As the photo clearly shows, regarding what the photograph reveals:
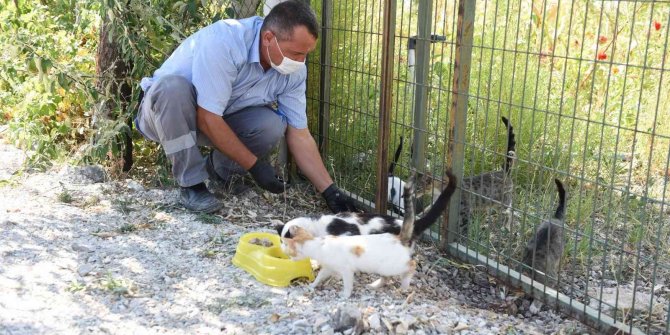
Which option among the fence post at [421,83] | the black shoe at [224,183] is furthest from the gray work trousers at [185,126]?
the fence post at [421,83]

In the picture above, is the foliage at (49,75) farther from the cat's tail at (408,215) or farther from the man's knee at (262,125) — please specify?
the cat's tail at (408,215)

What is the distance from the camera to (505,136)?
5.38 m

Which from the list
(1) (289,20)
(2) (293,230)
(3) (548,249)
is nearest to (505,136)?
(3) (548,249)

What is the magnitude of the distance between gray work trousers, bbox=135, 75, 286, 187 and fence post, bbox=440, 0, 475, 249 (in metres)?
1.36

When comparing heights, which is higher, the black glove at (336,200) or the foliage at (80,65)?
the foliage at (80,65)

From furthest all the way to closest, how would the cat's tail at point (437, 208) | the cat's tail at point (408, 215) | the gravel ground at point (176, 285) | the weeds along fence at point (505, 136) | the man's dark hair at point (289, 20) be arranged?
the man's dark hair at point (289, 20)
the weeds along fence at point (505, 136)
the cat's tail at point (437, 208)
the cat's tail at point (408, 215)
the gravel ground at point (176, 285)

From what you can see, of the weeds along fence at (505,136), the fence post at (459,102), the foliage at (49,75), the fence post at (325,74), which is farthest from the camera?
the foliage at (49,75)

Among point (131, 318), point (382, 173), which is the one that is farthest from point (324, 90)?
point (131, 318)

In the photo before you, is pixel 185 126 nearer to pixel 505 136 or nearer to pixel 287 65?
pixel 287 65

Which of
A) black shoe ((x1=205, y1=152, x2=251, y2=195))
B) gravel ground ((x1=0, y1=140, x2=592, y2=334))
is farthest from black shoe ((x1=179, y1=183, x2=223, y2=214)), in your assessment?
black shoe ((x1=205, y1=152, x2=251, y2=195))

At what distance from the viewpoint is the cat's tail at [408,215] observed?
3371 mm

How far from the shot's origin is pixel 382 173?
4645mm

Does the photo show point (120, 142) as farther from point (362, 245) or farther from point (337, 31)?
point (362, 245)

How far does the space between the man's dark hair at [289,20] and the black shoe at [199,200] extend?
1.18 metres
